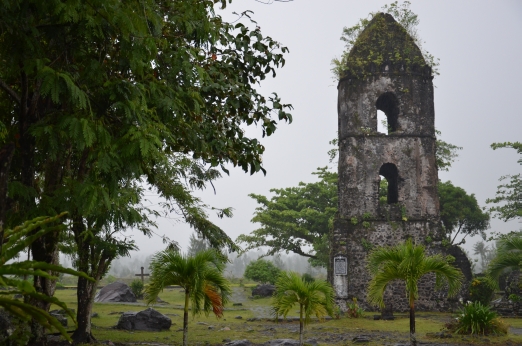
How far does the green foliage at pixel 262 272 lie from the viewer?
29922mm

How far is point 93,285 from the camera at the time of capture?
10375mm

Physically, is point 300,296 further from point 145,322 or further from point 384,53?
point 384,53

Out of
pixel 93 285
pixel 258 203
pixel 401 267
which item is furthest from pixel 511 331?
pixel 258 203

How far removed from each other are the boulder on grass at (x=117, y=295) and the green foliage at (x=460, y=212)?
14.7m

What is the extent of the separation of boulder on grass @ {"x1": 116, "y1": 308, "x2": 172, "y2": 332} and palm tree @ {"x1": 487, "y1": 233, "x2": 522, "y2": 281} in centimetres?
725

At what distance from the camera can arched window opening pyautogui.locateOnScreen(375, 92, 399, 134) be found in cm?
1982

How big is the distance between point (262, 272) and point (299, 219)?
11.4 ft

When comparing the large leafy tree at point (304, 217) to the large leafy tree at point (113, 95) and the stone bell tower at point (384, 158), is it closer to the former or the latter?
the stone bell tower at point (384, 158)

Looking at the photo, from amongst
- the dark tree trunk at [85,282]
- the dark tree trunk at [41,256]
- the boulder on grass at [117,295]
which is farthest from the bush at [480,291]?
the dark tree trunk at [41,256]

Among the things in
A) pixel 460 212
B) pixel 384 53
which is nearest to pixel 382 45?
pixel 384 53

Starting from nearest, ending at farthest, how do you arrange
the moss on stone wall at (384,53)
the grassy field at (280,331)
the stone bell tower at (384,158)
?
the grassy field at (280,331), the stone bell tower at (384,158), the moss on stone wall at (384,53)

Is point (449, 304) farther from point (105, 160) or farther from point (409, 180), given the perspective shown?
point (105, 160)

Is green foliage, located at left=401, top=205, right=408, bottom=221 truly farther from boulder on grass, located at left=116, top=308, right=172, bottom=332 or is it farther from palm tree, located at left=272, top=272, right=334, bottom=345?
palm tree, located at left=272, top=272, right=334, bottom=345

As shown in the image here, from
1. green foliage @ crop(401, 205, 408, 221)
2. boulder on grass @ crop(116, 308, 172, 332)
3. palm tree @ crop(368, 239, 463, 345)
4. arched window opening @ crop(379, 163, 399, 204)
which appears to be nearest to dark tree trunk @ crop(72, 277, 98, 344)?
boulder on grass @ crop(116, 308, 172, 332)
